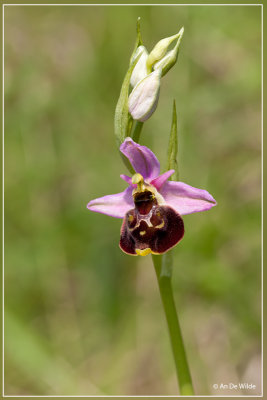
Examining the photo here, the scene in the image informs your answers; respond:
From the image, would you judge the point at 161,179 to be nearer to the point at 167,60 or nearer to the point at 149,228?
the point at 149,228

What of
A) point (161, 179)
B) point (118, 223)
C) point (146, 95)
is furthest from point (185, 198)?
point (118, 223)

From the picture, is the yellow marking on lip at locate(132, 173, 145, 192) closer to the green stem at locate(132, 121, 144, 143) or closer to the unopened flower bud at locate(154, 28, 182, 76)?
the green stem at locate(132, 121, 144, 143)

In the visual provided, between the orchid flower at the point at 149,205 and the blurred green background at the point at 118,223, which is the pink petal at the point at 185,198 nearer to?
the orchid flower at the point at 149,205

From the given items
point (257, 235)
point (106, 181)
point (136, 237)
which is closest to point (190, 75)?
point (106, 181)

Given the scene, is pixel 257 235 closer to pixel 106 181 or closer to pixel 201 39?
pixel 106 181

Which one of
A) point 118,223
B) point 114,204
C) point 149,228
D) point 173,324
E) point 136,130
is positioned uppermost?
point 118,223

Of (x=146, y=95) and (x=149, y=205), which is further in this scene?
(x=149, y=205)

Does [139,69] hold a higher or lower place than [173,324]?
higher
